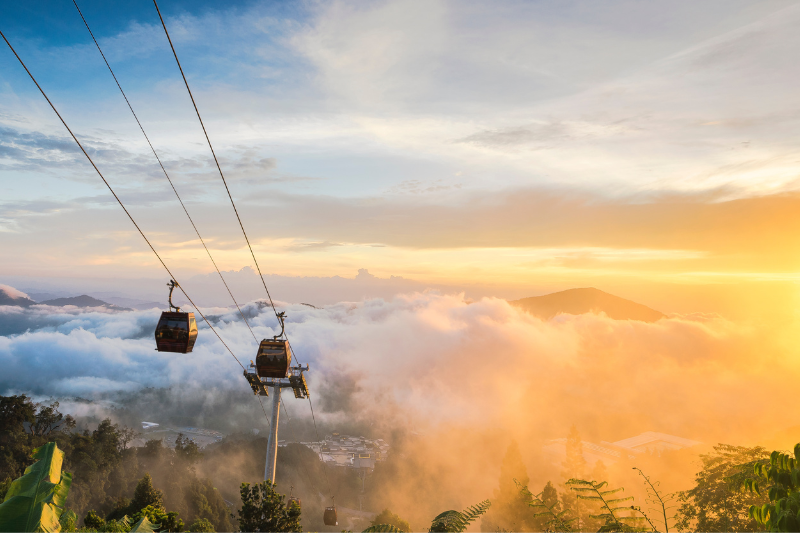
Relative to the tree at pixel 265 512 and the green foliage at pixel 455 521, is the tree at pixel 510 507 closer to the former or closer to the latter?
the tree at pixel 265 512

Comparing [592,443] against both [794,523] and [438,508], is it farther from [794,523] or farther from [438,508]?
[794,523]

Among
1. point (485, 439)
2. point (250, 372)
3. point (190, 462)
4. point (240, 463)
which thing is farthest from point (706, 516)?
point (485, 439)

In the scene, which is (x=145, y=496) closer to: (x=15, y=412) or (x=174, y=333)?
(x=174, y=333)

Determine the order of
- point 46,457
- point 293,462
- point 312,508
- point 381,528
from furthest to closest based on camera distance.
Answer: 1. point 293,462
2. point 312,508
3. point 46,457
4. point 381,528

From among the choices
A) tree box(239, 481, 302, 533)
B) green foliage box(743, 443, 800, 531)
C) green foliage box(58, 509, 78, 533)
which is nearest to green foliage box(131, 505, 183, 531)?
tree box(239, 481, 302, 533)

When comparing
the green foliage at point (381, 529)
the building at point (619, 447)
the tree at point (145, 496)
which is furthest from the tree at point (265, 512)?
the building at point (619, 447)

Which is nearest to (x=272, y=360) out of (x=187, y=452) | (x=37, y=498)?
(x=37, y=498)
